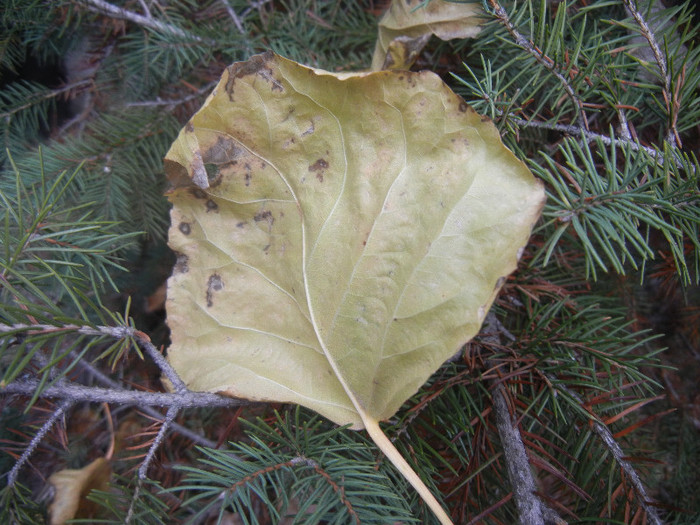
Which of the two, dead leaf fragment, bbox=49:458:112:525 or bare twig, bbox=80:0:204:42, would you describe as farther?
bare twig, bbox=80:0:204:42

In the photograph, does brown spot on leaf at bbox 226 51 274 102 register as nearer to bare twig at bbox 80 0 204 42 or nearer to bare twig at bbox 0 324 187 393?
bare twig at bbox 0 324 187 393

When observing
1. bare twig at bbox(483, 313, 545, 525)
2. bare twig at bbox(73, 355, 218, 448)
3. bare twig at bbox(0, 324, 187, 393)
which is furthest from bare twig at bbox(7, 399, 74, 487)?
bare twig at bbox(483, 313, 545, 525)

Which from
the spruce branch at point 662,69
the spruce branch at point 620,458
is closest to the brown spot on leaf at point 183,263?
the spruce branch at point 620,458

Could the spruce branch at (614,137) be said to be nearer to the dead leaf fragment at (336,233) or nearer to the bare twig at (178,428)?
the dead leaf fragment at (336,233)

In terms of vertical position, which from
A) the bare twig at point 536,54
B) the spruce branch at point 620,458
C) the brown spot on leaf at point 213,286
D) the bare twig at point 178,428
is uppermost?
the bare twig at point 536,54

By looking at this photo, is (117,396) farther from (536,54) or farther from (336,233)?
(536,54)

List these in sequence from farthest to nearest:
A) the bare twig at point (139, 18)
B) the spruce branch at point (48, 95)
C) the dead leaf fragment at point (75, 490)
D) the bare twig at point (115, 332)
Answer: the spruce branch at point (48, 95), the bare twig at point (139, 18), the dead leaf fragment at point (75, 490), the bare twig at point (115, 332)

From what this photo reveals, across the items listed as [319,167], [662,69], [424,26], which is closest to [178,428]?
[319,167]
